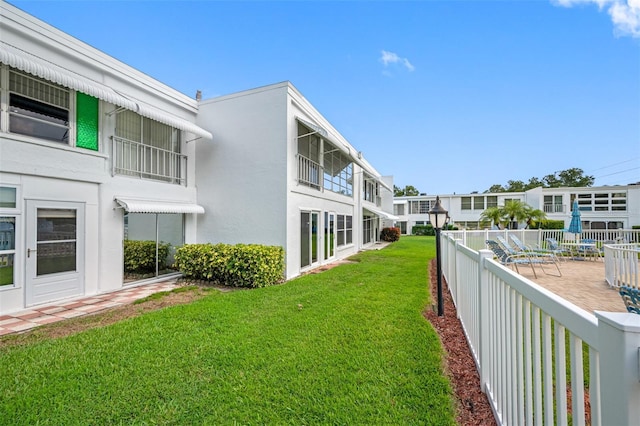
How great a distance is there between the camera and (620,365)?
101cm

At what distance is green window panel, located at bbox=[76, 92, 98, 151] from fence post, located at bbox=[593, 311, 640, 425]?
34.1 feet

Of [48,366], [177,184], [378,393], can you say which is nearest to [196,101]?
[177,184]

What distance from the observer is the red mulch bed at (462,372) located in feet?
9.71

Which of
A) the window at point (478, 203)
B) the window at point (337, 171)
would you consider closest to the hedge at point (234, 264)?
the window at point (337, 171)

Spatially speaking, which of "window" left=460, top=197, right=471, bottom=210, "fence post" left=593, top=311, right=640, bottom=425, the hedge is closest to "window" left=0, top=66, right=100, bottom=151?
the hedge

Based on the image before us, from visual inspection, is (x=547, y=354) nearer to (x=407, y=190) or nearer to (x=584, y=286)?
(x=584, y=286)

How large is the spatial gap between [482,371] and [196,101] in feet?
40.9

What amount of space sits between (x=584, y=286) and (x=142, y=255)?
49.3ft

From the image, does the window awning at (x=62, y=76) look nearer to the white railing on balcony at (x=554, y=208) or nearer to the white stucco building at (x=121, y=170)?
the white stucco building at (x=121, y=170)

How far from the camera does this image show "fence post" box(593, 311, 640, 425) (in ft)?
3.19

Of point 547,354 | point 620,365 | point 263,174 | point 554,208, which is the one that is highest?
point 263,174

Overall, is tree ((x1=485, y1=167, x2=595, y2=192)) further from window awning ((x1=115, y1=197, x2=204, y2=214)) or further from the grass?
the grass

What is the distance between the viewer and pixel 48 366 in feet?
13.2

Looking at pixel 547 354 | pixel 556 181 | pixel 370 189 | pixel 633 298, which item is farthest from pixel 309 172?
Result: pixel 556 181
